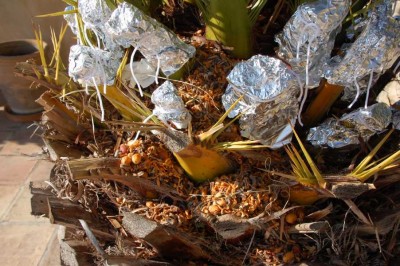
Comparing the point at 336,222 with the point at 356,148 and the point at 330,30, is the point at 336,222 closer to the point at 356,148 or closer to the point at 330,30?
the point at 356,148

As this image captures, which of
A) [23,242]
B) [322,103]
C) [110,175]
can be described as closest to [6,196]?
[23,242]

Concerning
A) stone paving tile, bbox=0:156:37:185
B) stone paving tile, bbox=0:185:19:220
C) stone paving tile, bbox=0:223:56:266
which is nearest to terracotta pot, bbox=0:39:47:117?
stone paving tile, bbox=0:156:37:185

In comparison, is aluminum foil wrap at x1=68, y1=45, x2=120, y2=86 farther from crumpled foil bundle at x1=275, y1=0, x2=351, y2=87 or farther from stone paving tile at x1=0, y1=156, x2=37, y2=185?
stone paving tile at x1=0, y1=156, x2=37, y2=185

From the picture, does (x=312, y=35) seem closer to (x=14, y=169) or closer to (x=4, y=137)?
(x=14, y=169)

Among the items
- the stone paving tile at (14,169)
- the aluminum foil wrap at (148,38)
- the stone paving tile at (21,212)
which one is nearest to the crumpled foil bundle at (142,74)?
the aluminum foil wrap at (148,38)

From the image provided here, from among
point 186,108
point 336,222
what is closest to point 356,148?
point 336,222

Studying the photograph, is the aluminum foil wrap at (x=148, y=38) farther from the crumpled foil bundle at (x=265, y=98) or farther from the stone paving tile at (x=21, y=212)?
the stone paving tile at (x=21, y=212)
